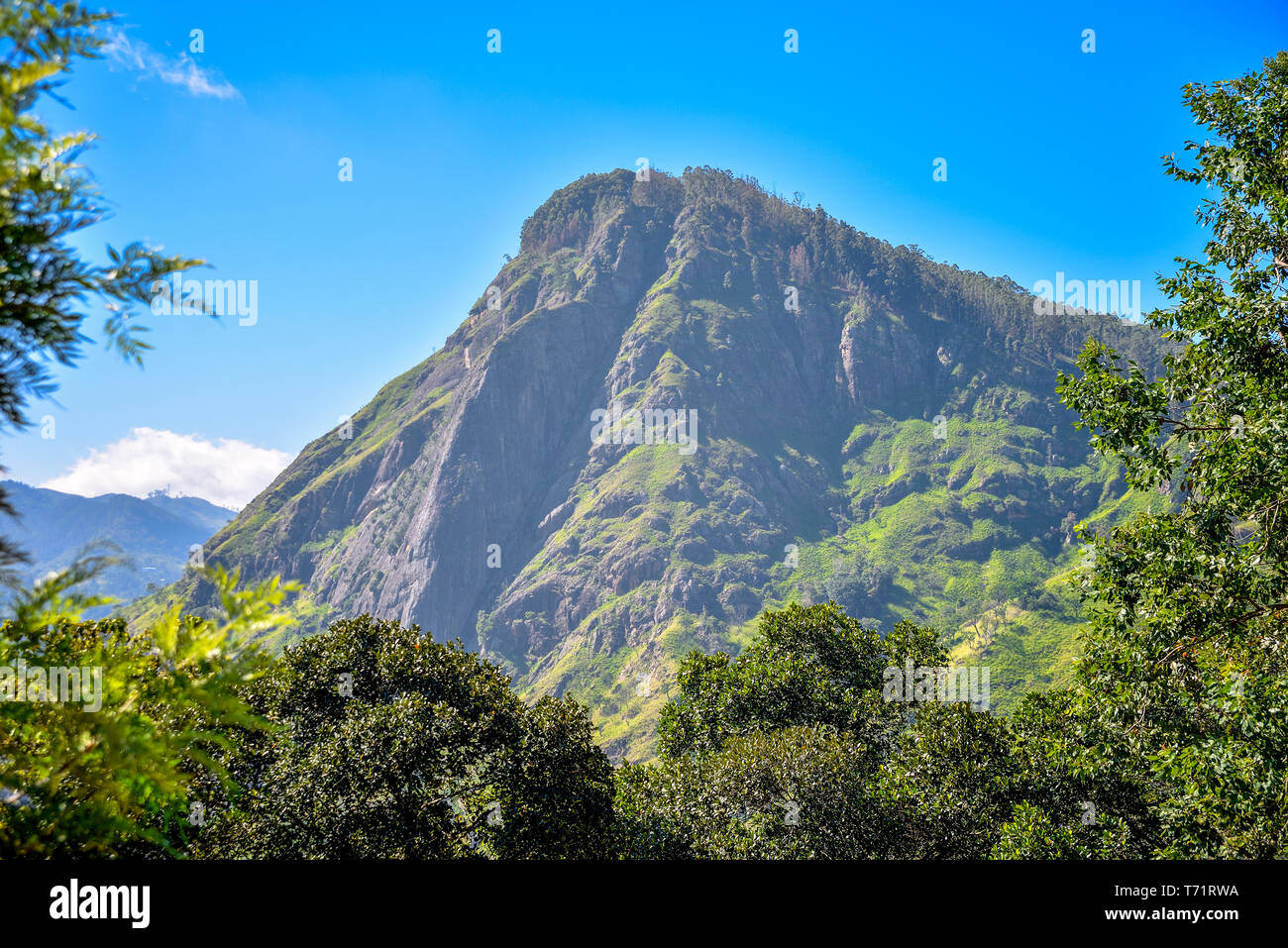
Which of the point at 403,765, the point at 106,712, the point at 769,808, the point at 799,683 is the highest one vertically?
the point at 106,712

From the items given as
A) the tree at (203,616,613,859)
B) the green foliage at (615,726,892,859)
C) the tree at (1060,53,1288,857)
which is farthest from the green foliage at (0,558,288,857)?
the green foliage at (615,726,892,859)

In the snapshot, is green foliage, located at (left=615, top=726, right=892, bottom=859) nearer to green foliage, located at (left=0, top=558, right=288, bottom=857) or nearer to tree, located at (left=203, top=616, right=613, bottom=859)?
tree, located at (left=203, top=616, right=613, bottom=859)

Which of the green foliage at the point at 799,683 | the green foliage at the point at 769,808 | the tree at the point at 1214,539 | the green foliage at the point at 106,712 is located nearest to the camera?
the green foliage at the point at 106,712

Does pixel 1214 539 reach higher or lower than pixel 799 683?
higher

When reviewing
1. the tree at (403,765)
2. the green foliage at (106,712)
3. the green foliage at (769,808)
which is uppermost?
the green foliage at (106,712)

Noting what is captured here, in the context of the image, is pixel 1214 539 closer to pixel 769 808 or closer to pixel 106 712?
pixel 106 712

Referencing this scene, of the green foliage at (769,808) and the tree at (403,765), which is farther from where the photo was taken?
the green foliage at (769,808)

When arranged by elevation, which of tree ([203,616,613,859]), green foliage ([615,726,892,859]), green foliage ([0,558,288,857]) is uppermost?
green foliage ([0,558,288,857])

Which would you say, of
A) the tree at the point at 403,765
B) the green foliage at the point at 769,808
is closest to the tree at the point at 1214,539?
the green foliage at the point at 769,808

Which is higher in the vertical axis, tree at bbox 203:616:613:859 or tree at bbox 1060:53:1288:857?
tree at bbox 1060:53:1288:857

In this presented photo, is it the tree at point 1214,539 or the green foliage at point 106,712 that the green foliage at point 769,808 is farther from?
the green foliage at point 106,712

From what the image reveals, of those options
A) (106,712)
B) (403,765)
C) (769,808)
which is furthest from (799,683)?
(106,712)
